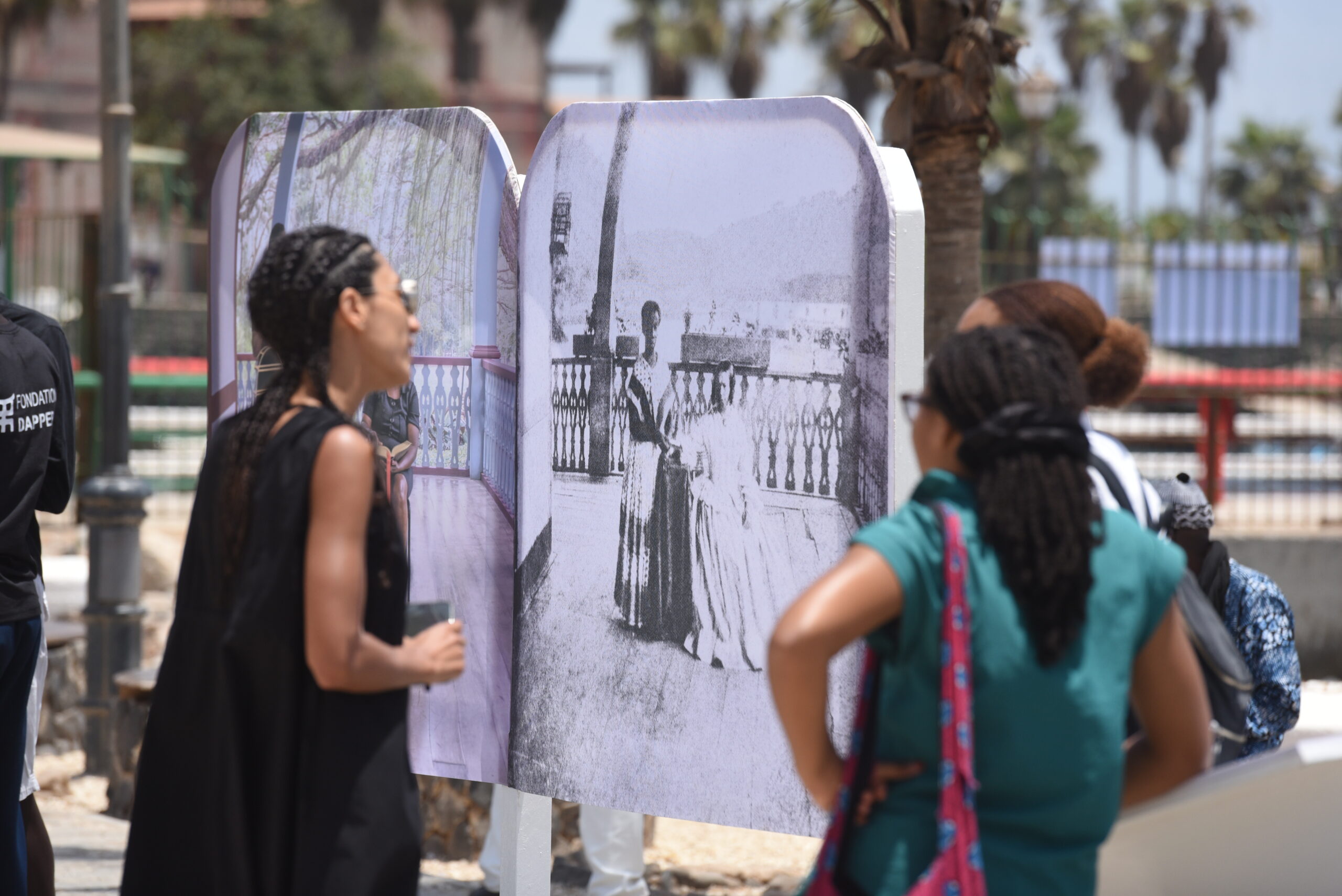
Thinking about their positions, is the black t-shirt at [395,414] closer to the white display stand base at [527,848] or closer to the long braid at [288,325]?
the white display stand base at [527,848]

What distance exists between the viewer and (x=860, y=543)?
5.91 ft

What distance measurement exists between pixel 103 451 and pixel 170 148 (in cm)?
3023

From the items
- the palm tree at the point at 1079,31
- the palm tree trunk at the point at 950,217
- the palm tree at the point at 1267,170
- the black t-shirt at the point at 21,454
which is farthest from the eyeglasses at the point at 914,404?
the palm tree at the point at 1267,170

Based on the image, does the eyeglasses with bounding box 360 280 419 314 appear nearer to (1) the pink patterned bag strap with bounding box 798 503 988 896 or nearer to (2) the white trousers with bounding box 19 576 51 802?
(1) the pink patterned bag strap with bounding box 798 503 988 896

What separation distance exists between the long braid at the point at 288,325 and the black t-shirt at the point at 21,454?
1286mm

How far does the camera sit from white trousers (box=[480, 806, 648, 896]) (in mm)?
4363

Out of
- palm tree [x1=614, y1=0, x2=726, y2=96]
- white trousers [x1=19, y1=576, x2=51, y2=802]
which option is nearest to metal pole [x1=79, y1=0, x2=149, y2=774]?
white trousers [x1=19, y1=576, x2=51, y2=802]

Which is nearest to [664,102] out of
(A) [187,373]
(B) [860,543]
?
(B) [860,543]

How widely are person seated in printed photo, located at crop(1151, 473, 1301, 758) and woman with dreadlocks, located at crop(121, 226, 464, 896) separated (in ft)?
5.04

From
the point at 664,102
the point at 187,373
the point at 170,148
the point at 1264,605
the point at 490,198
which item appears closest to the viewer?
the point at 1264,605

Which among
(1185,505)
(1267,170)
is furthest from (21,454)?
(1267,170)

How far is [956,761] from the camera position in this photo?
179 centimetres

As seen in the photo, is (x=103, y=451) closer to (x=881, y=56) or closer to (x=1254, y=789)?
(x=881, y=56)

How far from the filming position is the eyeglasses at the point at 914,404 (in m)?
1.96
